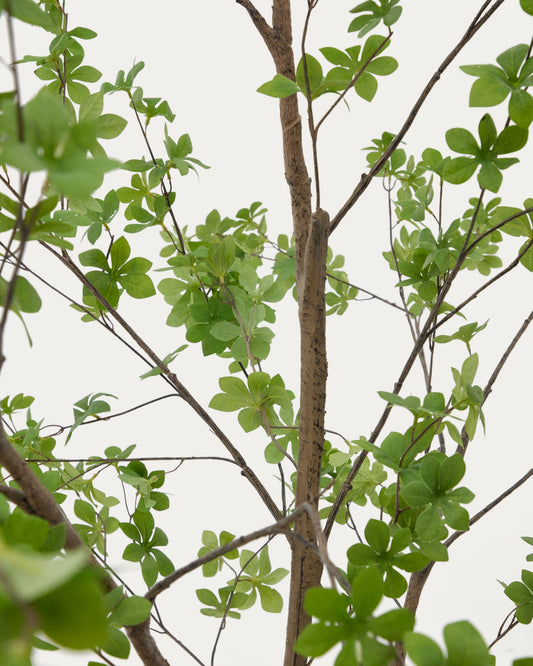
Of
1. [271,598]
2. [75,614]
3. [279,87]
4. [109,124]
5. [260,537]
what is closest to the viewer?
[75,614]

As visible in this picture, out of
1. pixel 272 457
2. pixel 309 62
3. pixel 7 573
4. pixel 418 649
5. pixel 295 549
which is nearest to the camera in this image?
pixel 7 573

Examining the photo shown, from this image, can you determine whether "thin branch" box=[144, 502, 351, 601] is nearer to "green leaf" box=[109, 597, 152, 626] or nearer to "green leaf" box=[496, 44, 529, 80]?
"green leaf" box=[109, 597, 152, 626]

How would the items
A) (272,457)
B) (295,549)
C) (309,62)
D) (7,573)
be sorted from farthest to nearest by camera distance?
(272,457), (295,549), (309,62), (7,573)

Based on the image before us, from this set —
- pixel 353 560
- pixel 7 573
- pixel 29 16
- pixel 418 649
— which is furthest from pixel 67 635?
pixel 353 560

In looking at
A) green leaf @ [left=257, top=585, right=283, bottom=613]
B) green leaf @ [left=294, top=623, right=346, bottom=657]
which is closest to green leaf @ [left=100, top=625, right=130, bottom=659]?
green leaf @ [left=294, top=623, right=346, bottom=657]

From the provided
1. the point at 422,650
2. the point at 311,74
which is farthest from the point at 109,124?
the point at 422,650

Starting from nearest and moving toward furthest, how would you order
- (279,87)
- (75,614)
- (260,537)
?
(75,614) → (260,537) → (279,87)

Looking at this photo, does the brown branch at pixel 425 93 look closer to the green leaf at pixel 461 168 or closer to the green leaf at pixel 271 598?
the green leaf at pixel 461 168

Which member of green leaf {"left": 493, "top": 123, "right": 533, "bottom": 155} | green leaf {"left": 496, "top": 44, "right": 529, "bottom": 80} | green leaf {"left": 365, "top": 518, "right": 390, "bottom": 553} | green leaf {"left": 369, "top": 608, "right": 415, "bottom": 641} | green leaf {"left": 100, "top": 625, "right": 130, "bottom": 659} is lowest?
green leaf {"left": 369, "top": 608, "right": 415, "bottom": 641}

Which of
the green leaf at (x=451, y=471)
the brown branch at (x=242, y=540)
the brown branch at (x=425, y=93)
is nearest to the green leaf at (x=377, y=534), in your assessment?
the green leaf at (x=451, y=471)

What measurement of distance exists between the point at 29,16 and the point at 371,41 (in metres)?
0.38

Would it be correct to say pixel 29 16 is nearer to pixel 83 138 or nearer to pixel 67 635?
pixel 83 138

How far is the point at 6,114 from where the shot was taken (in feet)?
0.93

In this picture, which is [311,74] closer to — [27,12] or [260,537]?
[27,12]
